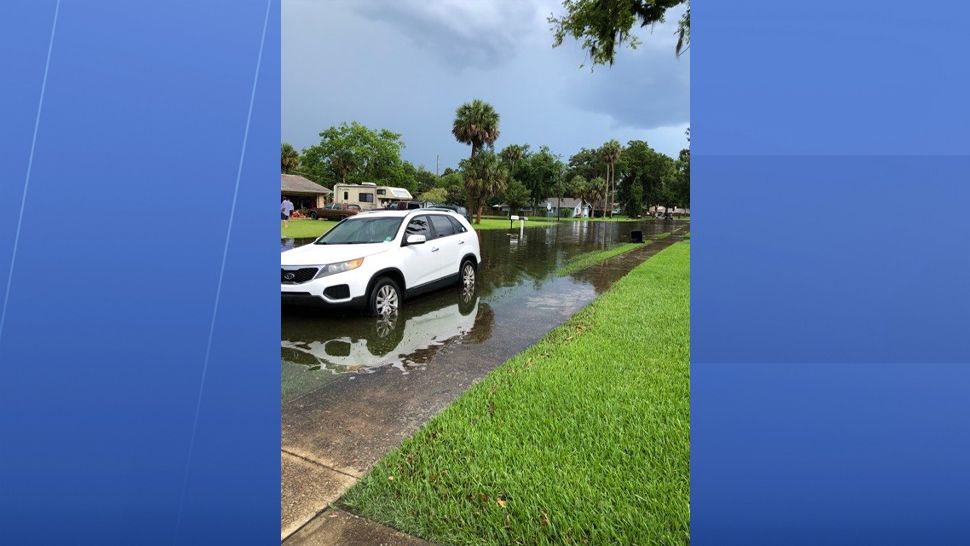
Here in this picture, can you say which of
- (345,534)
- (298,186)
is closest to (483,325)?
(345,534)

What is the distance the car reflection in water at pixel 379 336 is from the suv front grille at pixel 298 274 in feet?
1.92

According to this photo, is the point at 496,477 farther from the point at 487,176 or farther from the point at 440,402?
the point at 487,176

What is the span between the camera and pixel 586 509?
2.48m

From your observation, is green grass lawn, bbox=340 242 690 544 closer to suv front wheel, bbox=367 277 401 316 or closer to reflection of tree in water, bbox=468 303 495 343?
reflection of tree in water, bbox=468 303 495 343

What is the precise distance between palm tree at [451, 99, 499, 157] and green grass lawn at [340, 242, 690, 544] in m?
40.8

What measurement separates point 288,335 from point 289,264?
970mm

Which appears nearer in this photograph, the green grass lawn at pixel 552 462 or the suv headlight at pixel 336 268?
the green grass lawn at pixel 552 462

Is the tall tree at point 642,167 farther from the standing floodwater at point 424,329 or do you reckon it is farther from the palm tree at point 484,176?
the standing floodwater at point 424,329

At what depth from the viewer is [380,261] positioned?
263 inches

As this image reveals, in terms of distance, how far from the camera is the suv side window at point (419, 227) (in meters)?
7.55

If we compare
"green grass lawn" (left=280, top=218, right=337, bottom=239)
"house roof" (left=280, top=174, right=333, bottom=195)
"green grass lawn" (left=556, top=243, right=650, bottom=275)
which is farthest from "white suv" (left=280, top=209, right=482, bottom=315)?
"house roof" (left=280, top=174, right=333, bottom=195)

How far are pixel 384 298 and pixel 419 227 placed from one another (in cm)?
143

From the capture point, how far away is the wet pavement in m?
3.06

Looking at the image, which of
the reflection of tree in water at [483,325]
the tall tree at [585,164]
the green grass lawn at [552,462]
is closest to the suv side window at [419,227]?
the reflection of tree in water at [483,325]
